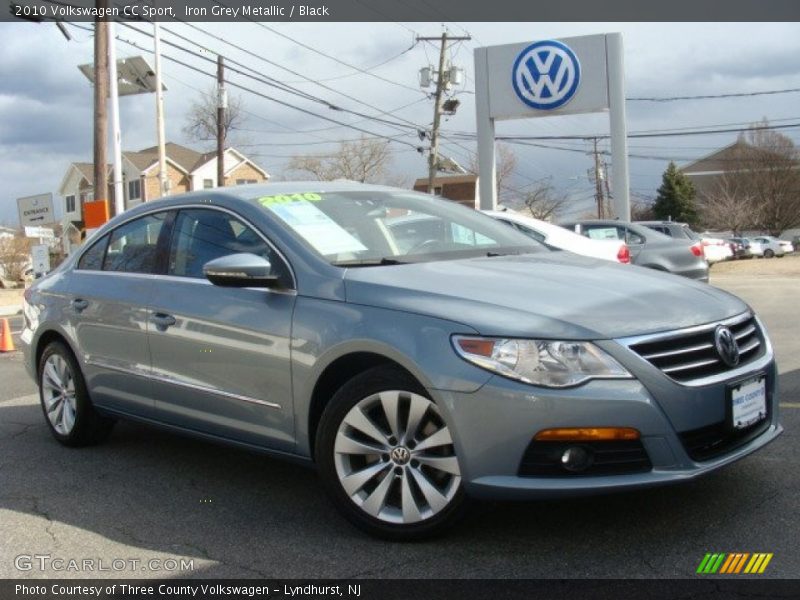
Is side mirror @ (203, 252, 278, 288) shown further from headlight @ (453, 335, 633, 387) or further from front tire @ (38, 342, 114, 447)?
front tire @ (38, 342, 114, 447)

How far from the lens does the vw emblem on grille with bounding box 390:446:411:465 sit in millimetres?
3451

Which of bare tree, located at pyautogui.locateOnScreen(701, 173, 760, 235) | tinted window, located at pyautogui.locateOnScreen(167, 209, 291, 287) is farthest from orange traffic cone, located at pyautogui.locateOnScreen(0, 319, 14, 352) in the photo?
bare tree, located at pyautogui.locateOnScreen(701, 173, 760, 235)

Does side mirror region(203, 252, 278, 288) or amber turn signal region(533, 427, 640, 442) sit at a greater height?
side mirror region(203, 252, 278, 288)

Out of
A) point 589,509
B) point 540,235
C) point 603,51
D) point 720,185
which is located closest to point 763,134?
point 720,185

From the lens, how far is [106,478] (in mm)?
4758

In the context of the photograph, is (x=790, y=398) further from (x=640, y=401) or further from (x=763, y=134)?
(x=763, y=134)

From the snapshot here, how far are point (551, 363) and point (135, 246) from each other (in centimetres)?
293

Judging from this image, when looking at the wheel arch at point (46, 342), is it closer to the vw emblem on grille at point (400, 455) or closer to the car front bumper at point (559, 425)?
the vw emblem on grille at point (400, 455)

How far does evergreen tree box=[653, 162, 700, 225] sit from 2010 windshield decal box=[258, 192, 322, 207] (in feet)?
246

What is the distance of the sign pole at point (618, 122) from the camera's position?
2009cm

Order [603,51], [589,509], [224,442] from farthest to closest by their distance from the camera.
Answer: [603,51]
[224,442]
[589,509]

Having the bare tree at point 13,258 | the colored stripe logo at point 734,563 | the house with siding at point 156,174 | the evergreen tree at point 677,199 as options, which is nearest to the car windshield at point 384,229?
the colored stripe logo at point 734,563

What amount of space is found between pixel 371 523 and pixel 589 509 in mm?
1009

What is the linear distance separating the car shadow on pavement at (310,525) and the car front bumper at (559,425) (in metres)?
0.32
